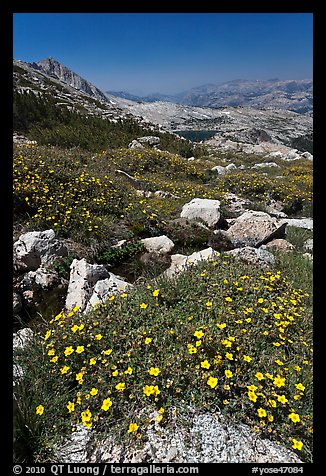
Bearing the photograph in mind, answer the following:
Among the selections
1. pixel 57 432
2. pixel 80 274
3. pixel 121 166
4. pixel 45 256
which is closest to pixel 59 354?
pixel 57 432

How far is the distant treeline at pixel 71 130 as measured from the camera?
2211 cm

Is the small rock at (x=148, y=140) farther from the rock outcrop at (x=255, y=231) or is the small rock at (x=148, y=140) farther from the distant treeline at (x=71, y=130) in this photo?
the rock outcrop at (x=255, y=231)

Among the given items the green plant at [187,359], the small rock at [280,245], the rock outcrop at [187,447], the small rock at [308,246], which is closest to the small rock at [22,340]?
the green plant at [187,359]

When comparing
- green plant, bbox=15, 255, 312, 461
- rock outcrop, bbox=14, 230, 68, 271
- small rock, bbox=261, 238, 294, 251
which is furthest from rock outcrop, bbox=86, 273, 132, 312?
small rock, bbox=261, 238, 294, 251

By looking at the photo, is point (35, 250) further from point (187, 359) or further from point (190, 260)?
point (187, 359)

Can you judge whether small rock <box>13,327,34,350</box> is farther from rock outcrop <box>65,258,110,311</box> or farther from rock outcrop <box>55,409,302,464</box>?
rock outcrop <box>55,409,302,464</box>

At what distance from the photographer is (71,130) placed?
24.2 meters

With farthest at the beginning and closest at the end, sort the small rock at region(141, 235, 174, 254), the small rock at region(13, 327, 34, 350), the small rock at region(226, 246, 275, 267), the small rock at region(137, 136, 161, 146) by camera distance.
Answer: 1. the small rock at region(137, 136, 161, 146)
2. the small rock at region(141, 235, 174, 254)
3. the small rock at region(226, 246, 275, 267)
4. the small rock at region(13, 327, 34, 350)

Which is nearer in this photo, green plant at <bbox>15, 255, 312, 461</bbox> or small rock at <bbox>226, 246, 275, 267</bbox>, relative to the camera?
green plant at <bbox>15, 255, 312, 461</bbox>

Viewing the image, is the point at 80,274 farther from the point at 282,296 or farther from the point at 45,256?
the point at 282,296

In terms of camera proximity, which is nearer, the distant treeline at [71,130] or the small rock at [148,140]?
the distant treeline at [71,130]

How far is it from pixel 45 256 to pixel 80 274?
1376 mm

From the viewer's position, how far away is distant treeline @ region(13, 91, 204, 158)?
22109 millimetres
